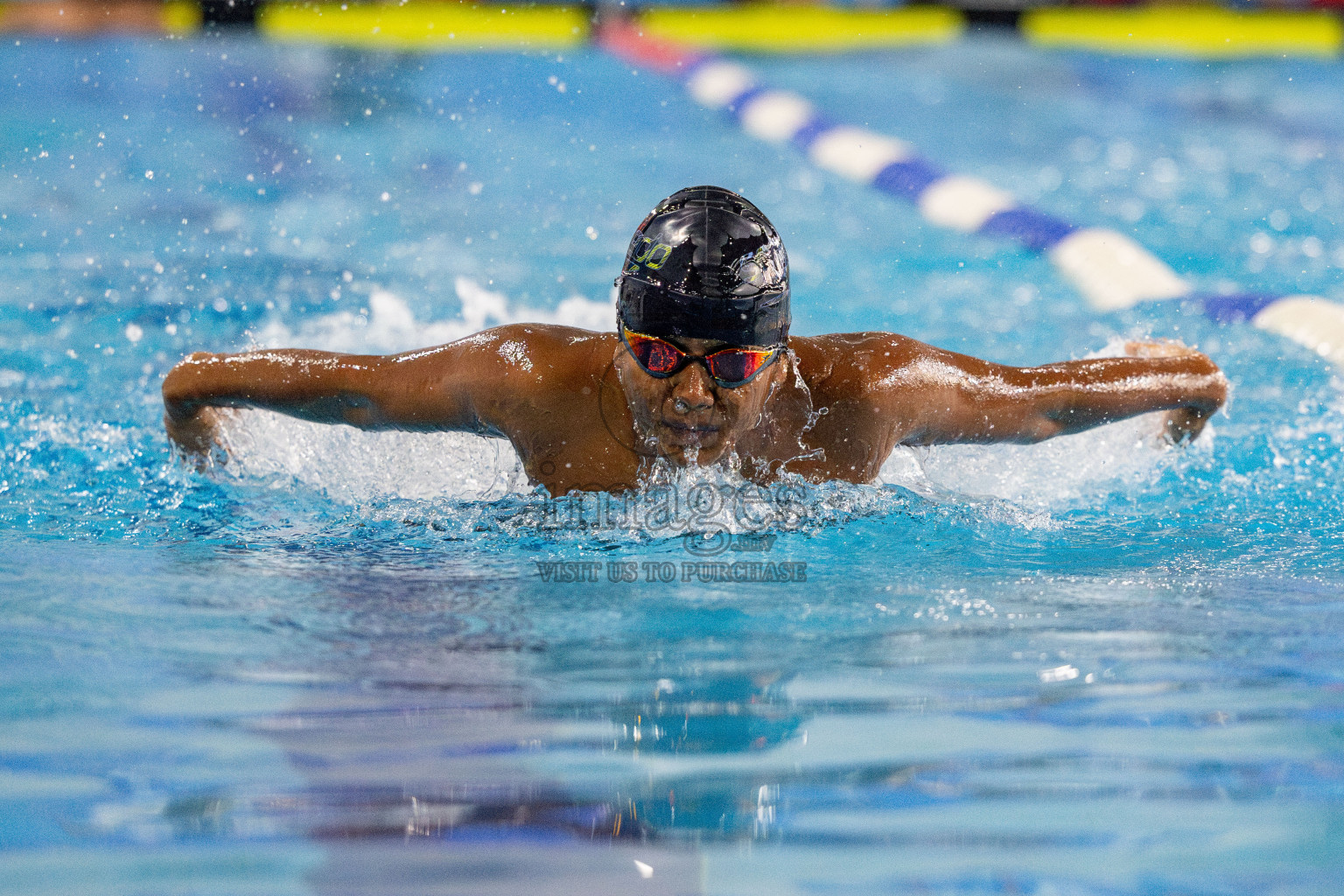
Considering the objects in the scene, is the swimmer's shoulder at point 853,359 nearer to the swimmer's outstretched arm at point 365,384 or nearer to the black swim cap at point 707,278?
the black swim cap at point 707,278

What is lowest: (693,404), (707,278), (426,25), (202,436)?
(202,436)

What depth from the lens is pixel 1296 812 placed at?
68.2 inches

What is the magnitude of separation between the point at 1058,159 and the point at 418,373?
5.40m

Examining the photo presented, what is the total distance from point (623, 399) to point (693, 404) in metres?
0.28

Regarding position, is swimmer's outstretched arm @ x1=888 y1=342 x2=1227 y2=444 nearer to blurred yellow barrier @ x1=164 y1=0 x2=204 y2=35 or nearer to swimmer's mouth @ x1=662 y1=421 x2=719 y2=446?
swimmer's mouth @ x1=662 y1=421 x2=719 y2=446

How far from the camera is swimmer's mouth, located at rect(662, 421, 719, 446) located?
96.0 inches

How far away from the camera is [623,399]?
260cm

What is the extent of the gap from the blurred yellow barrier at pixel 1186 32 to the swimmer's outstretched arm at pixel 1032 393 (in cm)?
820

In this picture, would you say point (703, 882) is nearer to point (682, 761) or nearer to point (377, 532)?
point (682, 761)

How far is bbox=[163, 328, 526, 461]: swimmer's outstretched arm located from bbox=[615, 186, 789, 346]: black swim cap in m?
0.35

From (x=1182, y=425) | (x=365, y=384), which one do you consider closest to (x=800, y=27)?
(x=1182, y=425)

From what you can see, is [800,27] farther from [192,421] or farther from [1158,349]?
[192,421]

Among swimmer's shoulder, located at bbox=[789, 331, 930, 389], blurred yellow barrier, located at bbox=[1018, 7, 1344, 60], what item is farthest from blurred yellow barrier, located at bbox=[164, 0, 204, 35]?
swimmer's shoulder, located at bbox=[789, 331, 930, 389]

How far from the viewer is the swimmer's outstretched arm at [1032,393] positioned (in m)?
2.69
